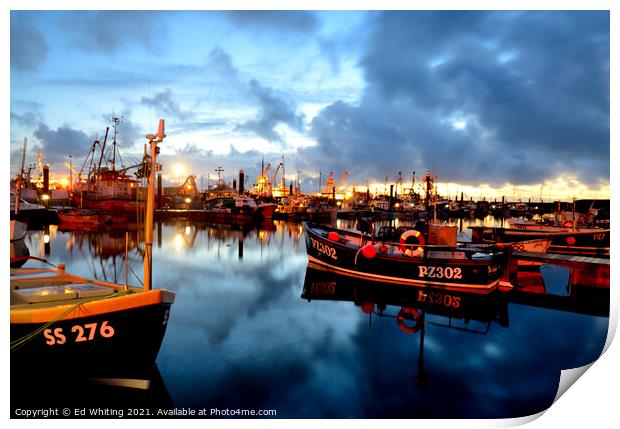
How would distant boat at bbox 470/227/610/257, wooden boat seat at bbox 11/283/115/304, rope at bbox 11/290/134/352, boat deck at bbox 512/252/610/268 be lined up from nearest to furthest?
1. rope at bbox 11/290/134/352
2. wooden boat seat at bbox 11/283/115/304
3. boat deck at bbox 512/252/610/268
4. distant boat at bbox 470/227/610/257

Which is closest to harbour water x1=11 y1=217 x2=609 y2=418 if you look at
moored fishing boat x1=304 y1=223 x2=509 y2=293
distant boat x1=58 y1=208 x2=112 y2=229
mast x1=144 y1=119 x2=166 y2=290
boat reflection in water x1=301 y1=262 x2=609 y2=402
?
boat reflection in water x1=301 y1=262 x2=609 y2=402

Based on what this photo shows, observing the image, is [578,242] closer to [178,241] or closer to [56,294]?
[56,294]

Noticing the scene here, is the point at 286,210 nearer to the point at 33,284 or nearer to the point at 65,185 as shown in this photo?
the point at 65,185

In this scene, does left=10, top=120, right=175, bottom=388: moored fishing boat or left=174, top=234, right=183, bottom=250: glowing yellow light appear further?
left=174, top=234, right=183, bottom=250: glowing yellow light

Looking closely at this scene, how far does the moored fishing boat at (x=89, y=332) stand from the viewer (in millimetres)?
5098

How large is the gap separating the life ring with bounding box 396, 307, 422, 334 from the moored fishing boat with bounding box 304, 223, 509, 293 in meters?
1.93

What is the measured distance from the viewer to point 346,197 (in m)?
87.1

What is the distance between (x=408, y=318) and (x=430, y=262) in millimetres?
2808

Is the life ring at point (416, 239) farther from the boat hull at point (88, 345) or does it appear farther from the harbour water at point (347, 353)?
the boat hull at point (88, 345)

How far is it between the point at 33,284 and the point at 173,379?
301cm

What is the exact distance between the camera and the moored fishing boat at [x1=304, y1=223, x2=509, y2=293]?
12.2 metres

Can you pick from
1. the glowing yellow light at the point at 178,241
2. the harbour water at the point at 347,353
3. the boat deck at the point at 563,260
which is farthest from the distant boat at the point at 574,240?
the glowing yellow light at the point at 178,241

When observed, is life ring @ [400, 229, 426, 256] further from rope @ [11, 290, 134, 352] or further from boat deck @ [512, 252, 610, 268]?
rope @ [11, 290, 134, 352]
